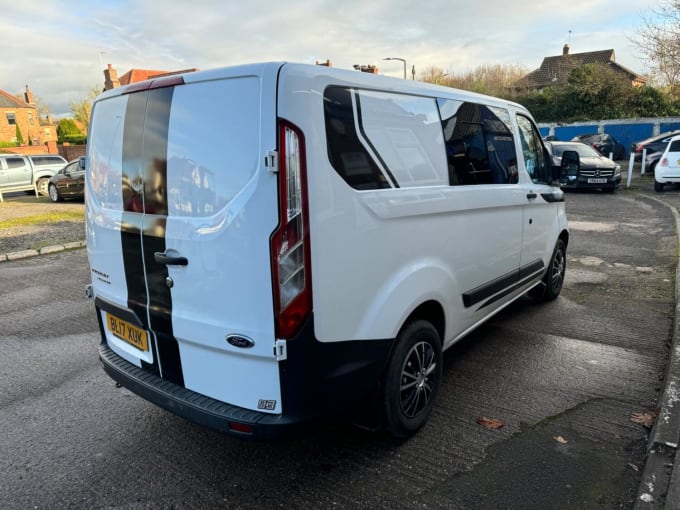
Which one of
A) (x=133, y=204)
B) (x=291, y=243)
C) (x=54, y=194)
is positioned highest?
(x=133, y=204)

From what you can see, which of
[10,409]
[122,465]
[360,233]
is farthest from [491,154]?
[10,409]

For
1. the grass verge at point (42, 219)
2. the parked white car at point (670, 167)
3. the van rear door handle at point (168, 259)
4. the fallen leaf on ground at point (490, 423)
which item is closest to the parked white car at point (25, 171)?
the grass verge at point (42, 219)

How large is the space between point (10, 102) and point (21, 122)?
8.50 ft

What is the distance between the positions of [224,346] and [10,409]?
2254 millimetres

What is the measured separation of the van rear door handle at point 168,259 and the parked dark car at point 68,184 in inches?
620

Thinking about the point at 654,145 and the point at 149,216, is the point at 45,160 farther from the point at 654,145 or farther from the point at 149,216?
the point at 654,145

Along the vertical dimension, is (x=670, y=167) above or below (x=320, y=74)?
below

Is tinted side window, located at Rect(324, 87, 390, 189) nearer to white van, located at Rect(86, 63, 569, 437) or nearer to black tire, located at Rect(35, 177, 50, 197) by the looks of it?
white van, located at Rect(86, 63, 569, 437)

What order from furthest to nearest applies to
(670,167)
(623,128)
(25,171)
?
1. (623,128)
2. (25,171)
3. (670,167)

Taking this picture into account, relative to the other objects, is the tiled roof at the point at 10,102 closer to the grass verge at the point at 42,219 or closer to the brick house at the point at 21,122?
the brick house at the point at 21,122

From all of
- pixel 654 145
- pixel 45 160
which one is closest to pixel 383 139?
pixel 654 145

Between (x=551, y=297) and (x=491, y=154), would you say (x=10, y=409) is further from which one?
(x=551, y=297)

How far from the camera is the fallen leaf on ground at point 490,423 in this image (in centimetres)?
316

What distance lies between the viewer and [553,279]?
5500 mm
